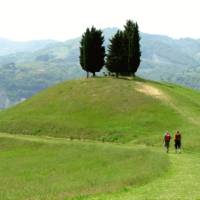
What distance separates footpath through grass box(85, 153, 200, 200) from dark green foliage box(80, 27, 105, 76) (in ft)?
244

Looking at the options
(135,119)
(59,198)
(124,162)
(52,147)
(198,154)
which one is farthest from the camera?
(135,119)

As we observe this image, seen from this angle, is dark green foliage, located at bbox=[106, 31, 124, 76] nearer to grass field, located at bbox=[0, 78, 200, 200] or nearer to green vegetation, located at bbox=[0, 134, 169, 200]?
grass field, located at bbox=[0, 78, 200, 200]

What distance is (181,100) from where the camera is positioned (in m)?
100

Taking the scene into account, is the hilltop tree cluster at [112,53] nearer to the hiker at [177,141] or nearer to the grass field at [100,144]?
the grass field at [100,144]

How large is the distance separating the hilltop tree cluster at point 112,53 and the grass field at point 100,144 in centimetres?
479

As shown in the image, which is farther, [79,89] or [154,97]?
[79,89]

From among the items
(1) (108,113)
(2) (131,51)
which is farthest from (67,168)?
(2) (131,51)

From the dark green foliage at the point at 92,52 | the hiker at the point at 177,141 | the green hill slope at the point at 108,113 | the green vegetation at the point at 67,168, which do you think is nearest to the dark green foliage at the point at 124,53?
the dark green foliage at the point at 92,52

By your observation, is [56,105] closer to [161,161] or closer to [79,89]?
[79,89]

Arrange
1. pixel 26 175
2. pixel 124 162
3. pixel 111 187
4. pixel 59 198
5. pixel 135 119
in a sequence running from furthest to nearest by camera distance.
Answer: pixel 135 119 → pixel 124 162 → pixel 26 175 → pixel 111 187 → pixel 59 198

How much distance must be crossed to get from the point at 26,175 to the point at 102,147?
21.1 meters

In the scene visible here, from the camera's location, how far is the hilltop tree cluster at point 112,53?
117000 mm

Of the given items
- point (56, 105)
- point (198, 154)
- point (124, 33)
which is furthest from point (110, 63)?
point (198, 154)

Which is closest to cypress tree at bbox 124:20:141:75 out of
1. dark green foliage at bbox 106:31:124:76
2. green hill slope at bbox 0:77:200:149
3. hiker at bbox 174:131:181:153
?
dark green foliage at bbox 106:31:124:76
